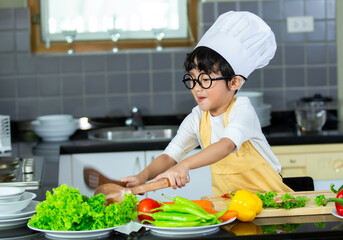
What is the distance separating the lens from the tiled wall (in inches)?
151

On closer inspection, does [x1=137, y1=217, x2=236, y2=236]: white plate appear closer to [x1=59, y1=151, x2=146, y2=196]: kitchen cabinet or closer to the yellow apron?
the yellow apron

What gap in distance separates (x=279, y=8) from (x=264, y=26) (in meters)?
1.86

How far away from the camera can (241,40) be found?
2057mm

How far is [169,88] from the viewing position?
3873 mm

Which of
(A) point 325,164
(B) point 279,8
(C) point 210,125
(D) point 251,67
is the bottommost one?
(A) point 325,164

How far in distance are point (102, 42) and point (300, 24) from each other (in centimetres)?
132

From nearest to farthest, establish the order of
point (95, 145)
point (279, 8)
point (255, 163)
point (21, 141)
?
point (255, 163) < point (95, 145) < point (21, 141) < point (279, 8)

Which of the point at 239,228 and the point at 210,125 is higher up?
the point at 210,125

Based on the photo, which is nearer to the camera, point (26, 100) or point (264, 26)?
point (264, 26)

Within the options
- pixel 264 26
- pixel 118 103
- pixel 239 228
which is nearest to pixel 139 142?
pixel 118 103

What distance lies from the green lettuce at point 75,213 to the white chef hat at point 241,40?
0.74 meters

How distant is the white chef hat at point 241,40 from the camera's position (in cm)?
204

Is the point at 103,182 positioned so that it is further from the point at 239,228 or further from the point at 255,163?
the point at 255,163

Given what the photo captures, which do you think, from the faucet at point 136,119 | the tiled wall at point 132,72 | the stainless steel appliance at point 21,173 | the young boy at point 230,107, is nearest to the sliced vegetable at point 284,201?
the young boy at point 230,107
